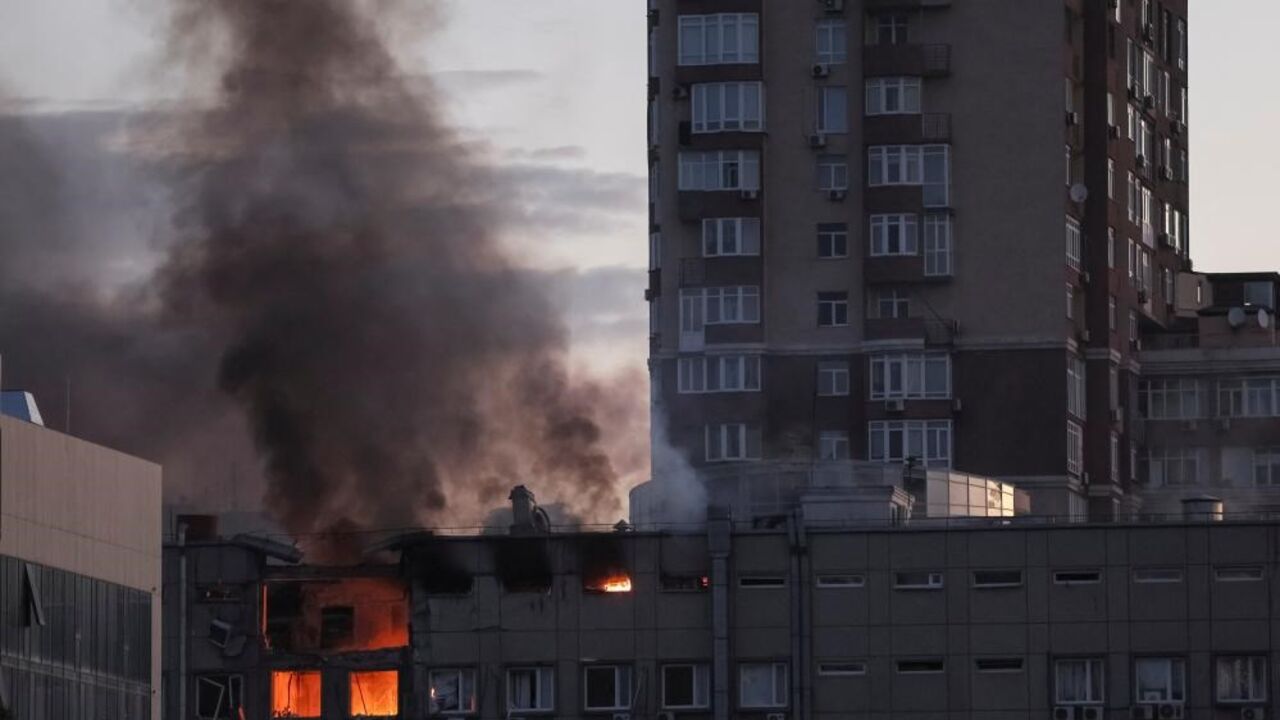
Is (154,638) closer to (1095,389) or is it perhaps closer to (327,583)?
(327,583)

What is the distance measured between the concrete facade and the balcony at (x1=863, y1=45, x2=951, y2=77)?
7229 centimetres

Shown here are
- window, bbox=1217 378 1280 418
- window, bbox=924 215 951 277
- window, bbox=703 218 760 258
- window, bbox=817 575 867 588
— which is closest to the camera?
window, bbox=817 575 867 588

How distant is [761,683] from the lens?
124 m

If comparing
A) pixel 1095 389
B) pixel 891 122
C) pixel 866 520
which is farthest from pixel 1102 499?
pixel 866 520

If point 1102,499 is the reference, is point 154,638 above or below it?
below

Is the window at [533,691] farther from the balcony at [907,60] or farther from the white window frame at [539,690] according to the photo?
the balcony at [907,60]

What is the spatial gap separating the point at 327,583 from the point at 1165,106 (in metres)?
63.3

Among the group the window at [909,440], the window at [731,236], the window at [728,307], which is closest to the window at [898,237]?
the window at [731,236]

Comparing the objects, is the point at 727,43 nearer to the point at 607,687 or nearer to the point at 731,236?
the point at 731,236

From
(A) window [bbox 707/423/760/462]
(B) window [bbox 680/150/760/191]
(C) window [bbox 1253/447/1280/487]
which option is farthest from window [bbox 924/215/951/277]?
(C) window [bbox 1253/447/1280/487]

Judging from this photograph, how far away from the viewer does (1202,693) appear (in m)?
122

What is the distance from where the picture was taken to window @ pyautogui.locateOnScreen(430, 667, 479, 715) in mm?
124750

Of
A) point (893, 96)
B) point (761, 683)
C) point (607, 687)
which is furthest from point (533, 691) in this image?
point (893, 96)

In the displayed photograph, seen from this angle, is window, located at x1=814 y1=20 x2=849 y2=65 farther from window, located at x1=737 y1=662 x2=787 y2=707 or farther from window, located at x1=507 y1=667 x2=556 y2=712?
window, located at x1=507 y1=667 x2=556 y2=712
